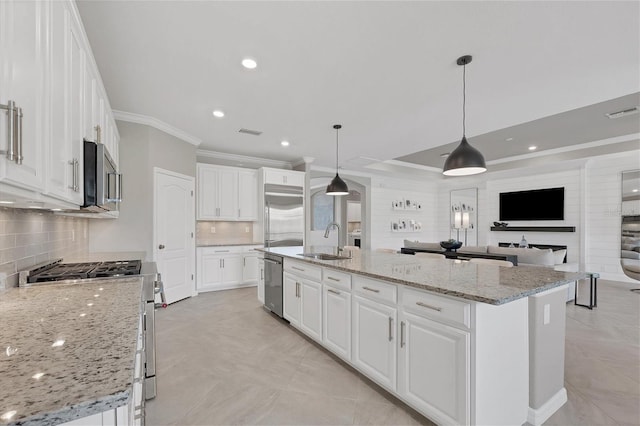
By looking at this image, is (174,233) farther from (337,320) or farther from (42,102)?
(42,102)

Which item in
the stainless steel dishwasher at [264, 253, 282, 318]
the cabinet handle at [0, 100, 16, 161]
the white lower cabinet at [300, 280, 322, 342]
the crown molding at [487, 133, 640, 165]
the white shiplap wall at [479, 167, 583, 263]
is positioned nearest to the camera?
the cabinet handle at [0, 100, 16, 161]

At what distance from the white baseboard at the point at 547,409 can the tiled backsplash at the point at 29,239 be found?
3.13m

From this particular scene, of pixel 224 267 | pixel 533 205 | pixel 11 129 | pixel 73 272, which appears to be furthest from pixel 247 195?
pixel 533 205

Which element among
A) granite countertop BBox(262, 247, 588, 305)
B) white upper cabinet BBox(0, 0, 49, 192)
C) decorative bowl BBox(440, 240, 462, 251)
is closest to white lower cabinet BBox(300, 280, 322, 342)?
granite countertop BBox(262, 247, 588, 305)

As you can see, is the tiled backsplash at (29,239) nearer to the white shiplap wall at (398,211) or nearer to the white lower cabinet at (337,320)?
the white lower cabinet at (337,320)

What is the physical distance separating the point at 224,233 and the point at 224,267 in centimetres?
83

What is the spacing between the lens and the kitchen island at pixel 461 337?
1564 mm

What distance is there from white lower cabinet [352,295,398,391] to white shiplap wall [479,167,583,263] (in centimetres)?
669

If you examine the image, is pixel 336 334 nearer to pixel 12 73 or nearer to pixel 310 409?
pixel 310 409

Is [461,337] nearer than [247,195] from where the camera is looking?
Yes

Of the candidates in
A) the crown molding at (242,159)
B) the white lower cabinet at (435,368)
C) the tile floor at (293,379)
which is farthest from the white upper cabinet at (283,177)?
the white lower cabinet at (435,368)

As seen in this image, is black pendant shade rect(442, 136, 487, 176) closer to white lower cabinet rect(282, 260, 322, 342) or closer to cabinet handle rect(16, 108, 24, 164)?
white lower cabinet rect(282, 260, 322, 342)

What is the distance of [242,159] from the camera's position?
606 cm

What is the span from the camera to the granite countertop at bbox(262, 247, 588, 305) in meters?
1.57
